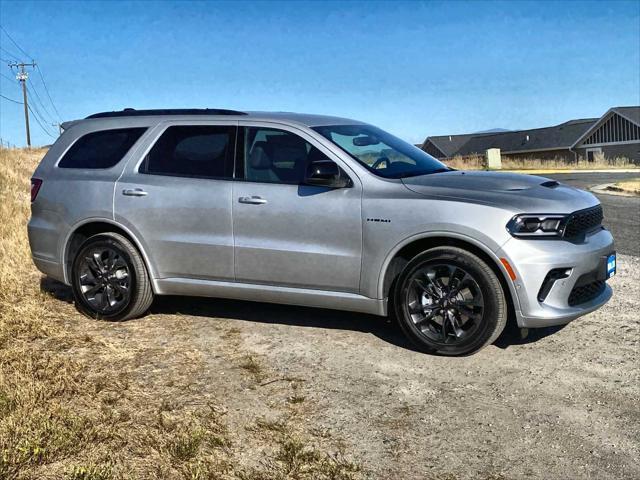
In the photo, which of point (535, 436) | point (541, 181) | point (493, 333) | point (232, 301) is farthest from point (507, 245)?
point (232, 301)

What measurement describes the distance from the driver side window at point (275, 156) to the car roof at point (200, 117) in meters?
0.14

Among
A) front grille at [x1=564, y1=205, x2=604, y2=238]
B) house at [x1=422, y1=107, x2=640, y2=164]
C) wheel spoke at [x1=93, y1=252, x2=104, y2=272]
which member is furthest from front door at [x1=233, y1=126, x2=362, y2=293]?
house at [x1=422, y1=107, x2=640, y2=164]

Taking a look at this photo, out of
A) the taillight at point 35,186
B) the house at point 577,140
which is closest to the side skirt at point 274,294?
the taillight at point 35,186

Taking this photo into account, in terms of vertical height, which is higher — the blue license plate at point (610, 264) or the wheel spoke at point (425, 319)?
the blue license plate at point (610, 264)

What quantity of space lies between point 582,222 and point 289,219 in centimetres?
221

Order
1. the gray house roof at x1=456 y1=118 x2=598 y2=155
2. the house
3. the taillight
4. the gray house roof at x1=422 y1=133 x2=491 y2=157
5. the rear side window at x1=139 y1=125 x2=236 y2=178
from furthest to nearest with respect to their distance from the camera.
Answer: the gray house roof at x1=422 y1=133 x2=491 y2=157
the gray house roof at x1=456 y1=118 x2=598 y2=155
the house
the taillight
the rear side window at x1=139 y1=125 x2=236 y2=178

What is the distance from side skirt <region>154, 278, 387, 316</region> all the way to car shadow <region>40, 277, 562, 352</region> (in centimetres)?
43

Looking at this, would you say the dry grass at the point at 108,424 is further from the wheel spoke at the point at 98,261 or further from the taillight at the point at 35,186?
the taillight at the point at 35,186

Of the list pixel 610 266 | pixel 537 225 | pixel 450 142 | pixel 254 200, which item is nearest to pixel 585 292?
pixel 610 266

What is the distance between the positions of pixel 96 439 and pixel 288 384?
132 cm

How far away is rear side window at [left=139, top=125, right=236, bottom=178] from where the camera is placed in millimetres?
5523

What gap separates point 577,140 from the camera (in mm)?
72062

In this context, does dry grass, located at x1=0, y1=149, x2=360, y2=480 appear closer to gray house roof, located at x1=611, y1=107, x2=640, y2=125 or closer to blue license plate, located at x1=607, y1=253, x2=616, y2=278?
blue license plate, located at x1=607, y1=253, x2=616, y2=278

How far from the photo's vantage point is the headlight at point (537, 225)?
448 cm
